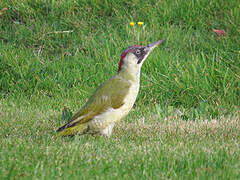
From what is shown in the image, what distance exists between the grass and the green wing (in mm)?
226

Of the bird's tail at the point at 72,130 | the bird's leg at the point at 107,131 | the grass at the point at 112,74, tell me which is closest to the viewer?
the grass at the point at 112,74

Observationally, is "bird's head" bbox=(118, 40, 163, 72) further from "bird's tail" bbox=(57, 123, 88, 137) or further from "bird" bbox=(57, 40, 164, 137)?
"bird's tail" bbox=(57, 123, 88, 137)

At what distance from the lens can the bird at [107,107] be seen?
14.9ft

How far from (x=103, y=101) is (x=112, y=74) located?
2.28 meters

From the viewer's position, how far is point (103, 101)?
15.1ft

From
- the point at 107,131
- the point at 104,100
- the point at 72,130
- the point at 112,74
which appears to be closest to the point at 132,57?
the point at 104,100

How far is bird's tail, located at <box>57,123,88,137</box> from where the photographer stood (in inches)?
178

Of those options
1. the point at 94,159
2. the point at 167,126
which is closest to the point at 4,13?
the point at 167,126

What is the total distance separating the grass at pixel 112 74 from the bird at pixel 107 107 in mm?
137

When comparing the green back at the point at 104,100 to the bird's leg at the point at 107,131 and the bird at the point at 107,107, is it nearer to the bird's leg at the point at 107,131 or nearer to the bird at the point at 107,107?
the bird at the point at 107,107

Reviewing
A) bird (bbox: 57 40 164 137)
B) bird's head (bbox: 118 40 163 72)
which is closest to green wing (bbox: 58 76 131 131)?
bird (bbox: 57 40 164 137)

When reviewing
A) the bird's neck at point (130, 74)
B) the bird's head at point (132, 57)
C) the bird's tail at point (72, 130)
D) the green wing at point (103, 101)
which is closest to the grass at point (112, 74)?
the bird's tail at point (72, 130)

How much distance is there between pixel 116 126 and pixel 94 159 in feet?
A: 4.83

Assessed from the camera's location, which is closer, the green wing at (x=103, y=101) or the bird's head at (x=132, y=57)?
the green wing at (x=103, y=101)
